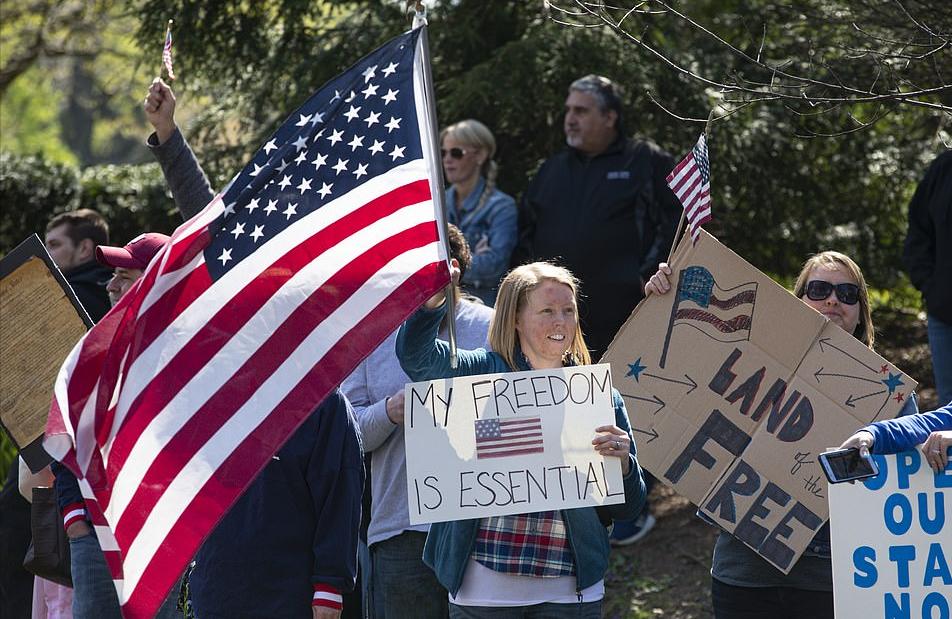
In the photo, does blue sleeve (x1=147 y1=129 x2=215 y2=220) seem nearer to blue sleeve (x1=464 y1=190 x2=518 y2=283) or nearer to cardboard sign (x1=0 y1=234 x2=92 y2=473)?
cardboard sign (x1=0 y1=234 x2=92 y2=473)

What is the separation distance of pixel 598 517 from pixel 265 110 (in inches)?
238

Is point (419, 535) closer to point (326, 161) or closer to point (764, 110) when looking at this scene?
point (326, 161)

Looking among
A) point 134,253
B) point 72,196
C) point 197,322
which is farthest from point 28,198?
point 197,322

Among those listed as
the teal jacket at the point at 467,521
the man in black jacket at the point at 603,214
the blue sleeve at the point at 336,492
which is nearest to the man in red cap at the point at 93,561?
the blue sleeve at the point at 336,492

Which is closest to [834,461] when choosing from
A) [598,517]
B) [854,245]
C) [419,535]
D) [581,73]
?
[598,517]

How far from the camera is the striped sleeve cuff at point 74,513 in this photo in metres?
4.93

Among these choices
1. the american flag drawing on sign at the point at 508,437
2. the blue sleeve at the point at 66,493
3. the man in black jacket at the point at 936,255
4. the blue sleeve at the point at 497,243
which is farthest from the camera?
the blue sleeve at the point at 497,243

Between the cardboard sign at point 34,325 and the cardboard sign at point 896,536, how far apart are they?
3.25 m

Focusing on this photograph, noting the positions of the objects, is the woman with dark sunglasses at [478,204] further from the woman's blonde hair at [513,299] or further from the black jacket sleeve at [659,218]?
the woman's blonde hair at [513,299]

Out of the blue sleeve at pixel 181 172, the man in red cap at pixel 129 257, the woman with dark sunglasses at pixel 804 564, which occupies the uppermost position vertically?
the blue sleeve at pixel 181 172

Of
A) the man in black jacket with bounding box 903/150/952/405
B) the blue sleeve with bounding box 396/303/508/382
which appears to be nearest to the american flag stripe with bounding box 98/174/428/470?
the blue sleeve with bounding box 396/303/508/382

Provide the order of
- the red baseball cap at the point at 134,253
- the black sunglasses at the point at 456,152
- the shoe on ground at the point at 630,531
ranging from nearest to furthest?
the red baseball cap at the point at 134,253 < the black sunglasses at the point at 456,152 < the shoe on ground at the point at 630,531

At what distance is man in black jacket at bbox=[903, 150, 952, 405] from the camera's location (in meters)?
6.75

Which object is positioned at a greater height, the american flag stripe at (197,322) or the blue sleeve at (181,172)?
the blue sleeve at (181,172)
